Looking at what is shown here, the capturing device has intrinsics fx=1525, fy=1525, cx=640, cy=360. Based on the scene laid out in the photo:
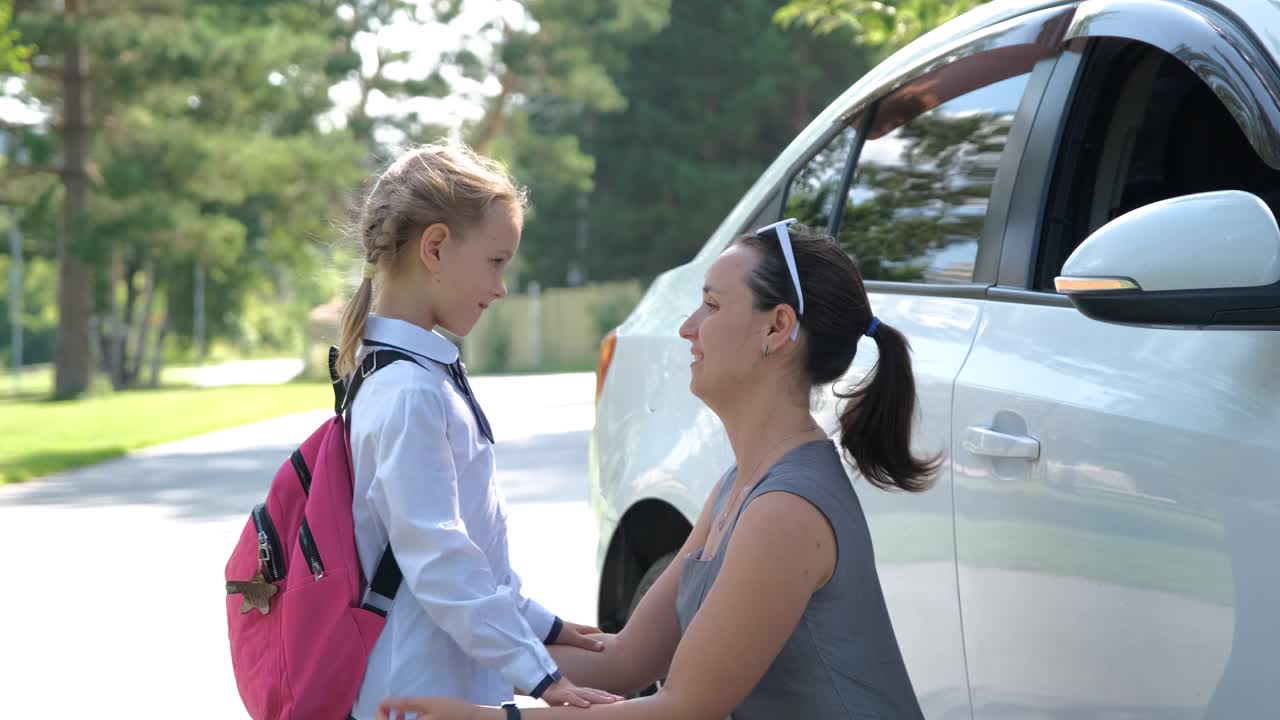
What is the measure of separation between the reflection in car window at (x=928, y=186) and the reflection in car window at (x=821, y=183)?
7 cm

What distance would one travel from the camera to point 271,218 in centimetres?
3366

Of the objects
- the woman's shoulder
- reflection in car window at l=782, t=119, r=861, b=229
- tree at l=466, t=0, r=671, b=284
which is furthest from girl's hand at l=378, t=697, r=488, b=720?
tree at l=466, t=0, r=671, b=284

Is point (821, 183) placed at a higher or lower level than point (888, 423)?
higher

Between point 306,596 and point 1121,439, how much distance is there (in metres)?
1.26

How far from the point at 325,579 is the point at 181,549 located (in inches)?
289

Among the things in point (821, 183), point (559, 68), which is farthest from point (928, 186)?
point (559, 68)

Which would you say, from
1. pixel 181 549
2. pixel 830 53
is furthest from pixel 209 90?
pixel 181 549

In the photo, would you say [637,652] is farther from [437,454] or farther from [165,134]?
[165,134]

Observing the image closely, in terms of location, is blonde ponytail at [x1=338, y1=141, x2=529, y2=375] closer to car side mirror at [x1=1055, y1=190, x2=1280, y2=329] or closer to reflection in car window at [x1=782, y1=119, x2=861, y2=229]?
reflection in car window at [x1=782, y1=119, x2=861, y2=229]

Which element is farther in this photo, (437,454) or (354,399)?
(354,399)

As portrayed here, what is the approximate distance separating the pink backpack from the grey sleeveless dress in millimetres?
644

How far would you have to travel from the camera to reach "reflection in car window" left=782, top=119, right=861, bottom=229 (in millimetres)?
3471

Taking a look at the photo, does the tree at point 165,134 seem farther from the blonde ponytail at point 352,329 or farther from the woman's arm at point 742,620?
the woman's arm at point 742,620

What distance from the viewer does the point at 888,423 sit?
2.44 meters
